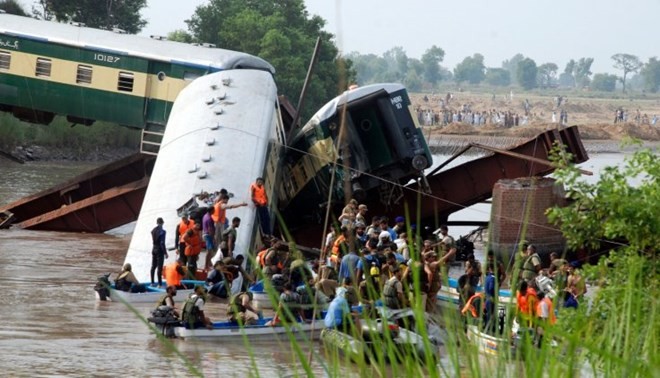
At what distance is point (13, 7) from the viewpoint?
67875 millimetres

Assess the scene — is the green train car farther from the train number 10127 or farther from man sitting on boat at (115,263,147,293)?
man sitting on boat at (115,263,147,293)

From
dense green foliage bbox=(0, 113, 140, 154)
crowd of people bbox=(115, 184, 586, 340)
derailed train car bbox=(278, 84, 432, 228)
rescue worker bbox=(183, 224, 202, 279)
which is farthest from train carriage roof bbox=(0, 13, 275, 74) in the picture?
dense green foliage bbox=(0, 113, 140, 154)

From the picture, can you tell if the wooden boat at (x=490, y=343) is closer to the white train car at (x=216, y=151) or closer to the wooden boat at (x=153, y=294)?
the wooden boat at (x=153, y=294)

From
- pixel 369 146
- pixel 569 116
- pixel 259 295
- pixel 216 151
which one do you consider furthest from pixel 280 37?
pixel 569 116

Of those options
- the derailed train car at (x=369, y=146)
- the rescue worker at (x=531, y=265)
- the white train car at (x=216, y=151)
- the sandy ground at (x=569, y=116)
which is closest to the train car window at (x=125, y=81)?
the white train car at (x=216, y=151)

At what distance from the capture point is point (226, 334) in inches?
742

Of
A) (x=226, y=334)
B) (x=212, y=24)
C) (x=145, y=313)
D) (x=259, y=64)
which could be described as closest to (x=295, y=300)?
(x=226, y=334)

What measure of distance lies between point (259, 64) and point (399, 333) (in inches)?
951

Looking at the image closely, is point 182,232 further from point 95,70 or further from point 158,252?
point 95,70

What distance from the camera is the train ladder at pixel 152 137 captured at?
1352 inches

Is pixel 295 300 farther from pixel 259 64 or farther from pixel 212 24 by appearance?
pixel 212 24

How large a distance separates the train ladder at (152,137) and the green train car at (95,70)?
15cm

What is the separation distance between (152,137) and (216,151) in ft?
28.4

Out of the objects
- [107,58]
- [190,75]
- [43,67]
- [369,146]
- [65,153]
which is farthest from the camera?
[65,153]
